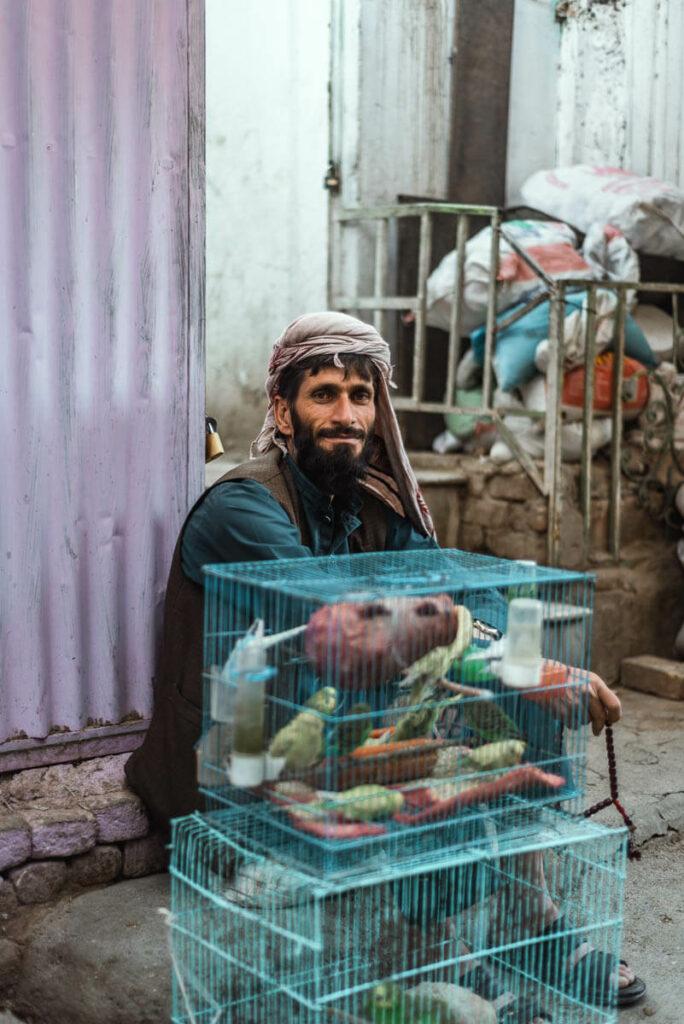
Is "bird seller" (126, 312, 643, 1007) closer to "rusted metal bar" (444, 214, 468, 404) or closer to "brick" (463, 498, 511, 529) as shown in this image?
"brick" (463, 498, 511, 529)

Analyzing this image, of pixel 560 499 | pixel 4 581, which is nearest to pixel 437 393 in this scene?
pixel 560 499

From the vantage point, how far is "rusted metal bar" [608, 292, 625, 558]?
20.7 feet

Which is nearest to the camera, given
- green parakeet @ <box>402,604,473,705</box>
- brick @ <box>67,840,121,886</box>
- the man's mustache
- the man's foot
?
green parakeet @ <box>402,604,473,705</box>

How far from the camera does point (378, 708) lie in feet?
8.84

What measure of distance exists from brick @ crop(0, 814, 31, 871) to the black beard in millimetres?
1280

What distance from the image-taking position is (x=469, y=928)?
2979mm

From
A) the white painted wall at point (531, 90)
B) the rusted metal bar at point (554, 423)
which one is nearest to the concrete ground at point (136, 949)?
the rusted metal bar at point (554, 423)

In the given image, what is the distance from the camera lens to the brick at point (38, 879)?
136 inches

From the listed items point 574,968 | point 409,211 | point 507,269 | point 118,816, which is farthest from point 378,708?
point 409,211

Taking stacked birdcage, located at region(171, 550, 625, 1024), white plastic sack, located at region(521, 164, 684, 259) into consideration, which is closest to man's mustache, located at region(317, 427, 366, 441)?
stacked birdcage, located at region(171, 550, 625, 1024)

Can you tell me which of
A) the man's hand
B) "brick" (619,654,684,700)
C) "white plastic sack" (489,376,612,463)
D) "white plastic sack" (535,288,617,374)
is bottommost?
"brick" (619,654,684,700)

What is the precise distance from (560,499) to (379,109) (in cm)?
256

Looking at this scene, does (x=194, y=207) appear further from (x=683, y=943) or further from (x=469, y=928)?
(x=683, y=943)

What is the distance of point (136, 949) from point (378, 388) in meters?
1.67
